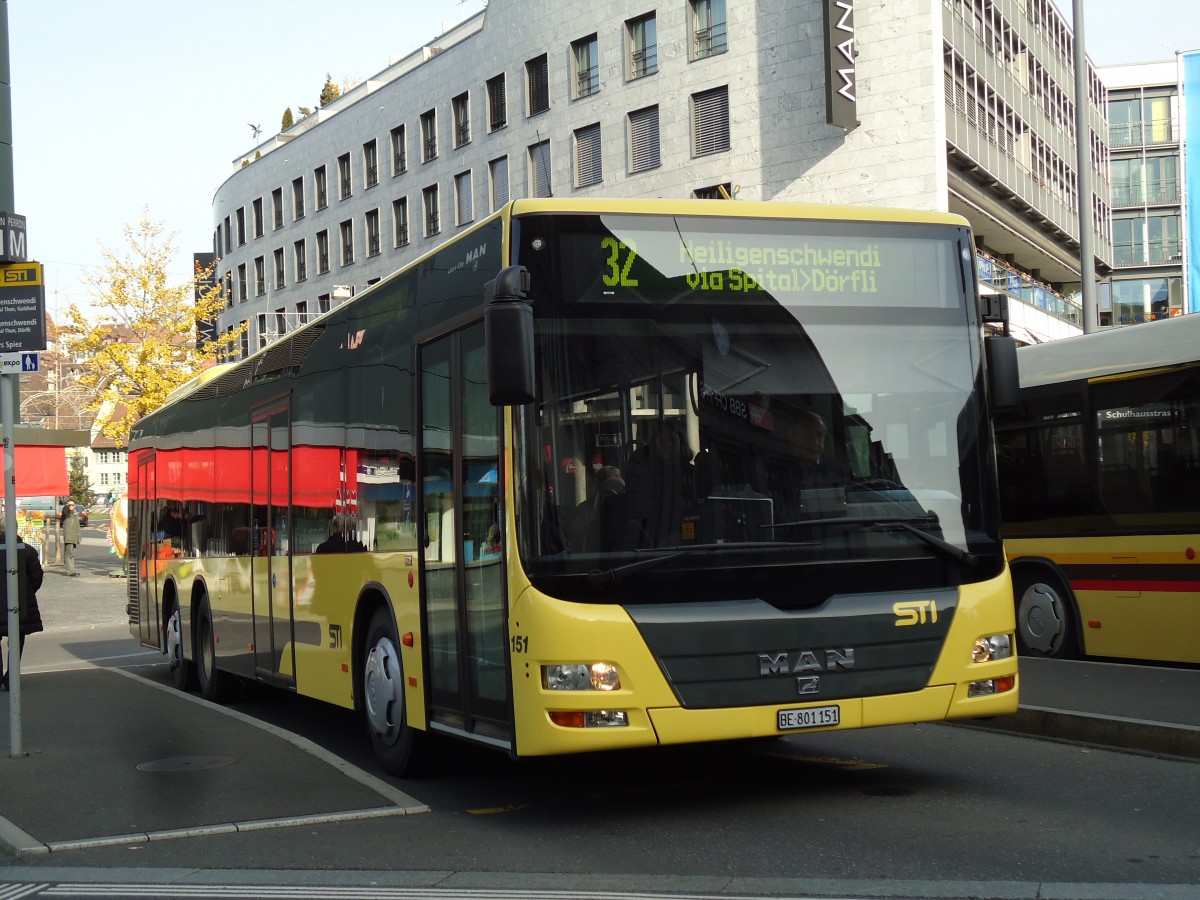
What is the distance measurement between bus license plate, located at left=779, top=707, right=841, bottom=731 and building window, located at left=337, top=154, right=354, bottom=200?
54572 mm

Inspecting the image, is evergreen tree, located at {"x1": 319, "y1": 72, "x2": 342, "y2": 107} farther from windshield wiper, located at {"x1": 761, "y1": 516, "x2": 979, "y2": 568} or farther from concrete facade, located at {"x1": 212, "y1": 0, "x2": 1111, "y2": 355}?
windshield wiper, located at {"x1": 761, "y1": 516, "x2": 979, "y2": 568}

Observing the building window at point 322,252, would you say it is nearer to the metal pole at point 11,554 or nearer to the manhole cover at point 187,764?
the metal pole at point 11,554

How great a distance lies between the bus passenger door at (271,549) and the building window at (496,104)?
124 ft

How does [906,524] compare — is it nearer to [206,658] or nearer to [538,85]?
[206,658]

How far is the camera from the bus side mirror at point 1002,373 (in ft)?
25.3

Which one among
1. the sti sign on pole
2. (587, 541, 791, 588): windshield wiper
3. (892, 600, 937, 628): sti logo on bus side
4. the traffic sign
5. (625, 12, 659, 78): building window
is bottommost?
(892, 600, 937, 628): sti logo on bus side

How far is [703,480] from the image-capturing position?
7062mm

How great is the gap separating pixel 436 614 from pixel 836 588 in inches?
89.4

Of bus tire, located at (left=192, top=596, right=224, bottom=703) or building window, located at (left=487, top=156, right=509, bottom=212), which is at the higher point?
building window, located at (left=487, top=156, right=509, bottom=212)

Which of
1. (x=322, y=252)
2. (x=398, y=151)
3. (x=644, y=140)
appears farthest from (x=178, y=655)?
(x=322, y=252)

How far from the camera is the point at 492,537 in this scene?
7.36 m

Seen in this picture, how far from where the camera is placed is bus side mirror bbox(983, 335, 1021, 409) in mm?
7727

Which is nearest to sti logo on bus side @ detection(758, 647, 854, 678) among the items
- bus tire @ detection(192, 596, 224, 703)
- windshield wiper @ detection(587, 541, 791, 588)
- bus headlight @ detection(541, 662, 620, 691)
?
windshield wiper @ detection(587, 541, 791, 588)

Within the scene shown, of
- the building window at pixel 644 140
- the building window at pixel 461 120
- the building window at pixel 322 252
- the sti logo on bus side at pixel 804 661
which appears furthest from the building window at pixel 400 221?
the sti logo on bus side at pixel 804 661
